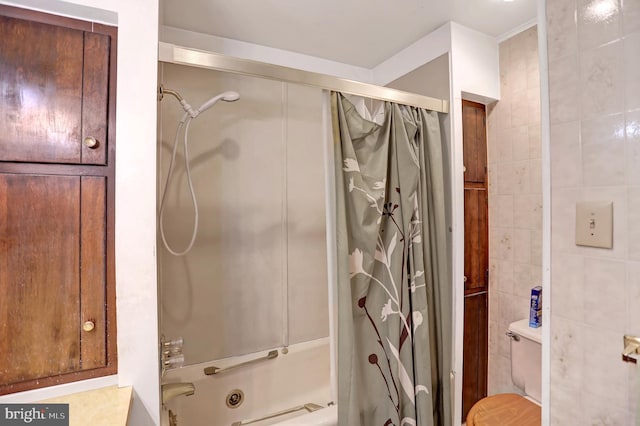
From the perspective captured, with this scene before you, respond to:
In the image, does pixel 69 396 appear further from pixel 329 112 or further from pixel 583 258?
pixel 583 258

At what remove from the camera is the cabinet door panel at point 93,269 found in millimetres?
1017

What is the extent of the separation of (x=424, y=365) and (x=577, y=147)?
1144mm

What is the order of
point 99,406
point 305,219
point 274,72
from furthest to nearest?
point 305,219
point 274,72
point 99,406

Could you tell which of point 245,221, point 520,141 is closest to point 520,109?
point 520,141

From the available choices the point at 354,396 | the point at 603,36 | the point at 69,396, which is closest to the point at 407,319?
the point at 354,396

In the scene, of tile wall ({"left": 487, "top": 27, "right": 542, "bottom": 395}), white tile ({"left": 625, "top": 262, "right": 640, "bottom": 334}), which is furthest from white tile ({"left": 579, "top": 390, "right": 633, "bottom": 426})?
tile wall ({"left": 487, "top": 27, "right": 542, "bottom": 395})

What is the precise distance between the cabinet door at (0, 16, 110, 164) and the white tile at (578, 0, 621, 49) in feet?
4.74

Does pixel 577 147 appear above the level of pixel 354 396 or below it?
above

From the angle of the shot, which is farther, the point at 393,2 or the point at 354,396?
the point at 393,2

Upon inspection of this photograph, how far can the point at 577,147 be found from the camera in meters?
0.78

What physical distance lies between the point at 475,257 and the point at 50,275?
2.09m

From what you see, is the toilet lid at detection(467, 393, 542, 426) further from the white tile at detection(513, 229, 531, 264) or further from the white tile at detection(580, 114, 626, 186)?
the white tile at detection(580, 114, 626, 186)

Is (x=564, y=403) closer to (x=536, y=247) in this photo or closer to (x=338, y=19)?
(x=536, y=247)

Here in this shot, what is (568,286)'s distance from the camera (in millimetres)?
797
